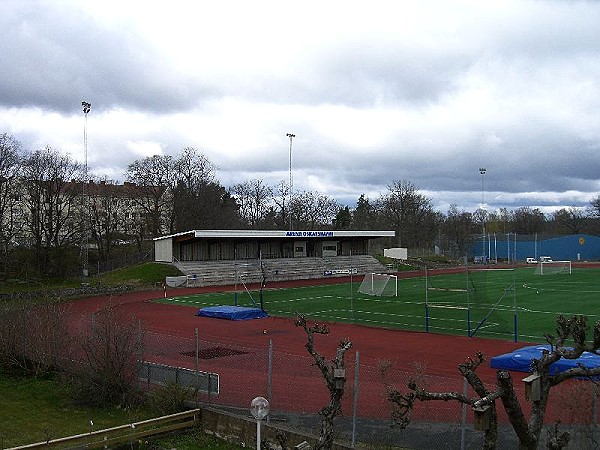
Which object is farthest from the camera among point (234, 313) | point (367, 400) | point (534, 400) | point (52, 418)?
point (234, 313)

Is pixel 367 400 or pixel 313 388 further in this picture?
pixel 313 388

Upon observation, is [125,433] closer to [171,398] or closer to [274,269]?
[171,398]

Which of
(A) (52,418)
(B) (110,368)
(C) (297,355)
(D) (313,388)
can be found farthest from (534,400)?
(C) (297,355)

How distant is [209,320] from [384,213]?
82.8m

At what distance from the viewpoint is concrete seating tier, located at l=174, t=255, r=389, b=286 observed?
56881 millimetres

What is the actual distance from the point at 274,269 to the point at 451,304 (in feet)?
87.2

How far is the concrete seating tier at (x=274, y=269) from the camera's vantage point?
56881 mm

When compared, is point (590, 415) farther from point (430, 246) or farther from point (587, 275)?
point (430, 246)

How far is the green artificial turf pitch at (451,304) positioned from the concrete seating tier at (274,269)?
349cm

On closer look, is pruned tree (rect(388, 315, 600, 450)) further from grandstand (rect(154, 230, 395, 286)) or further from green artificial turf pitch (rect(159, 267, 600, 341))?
grandstand (rect(154, 230, 395, 286))

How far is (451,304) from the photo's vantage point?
38094 mm

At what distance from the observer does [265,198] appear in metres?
104

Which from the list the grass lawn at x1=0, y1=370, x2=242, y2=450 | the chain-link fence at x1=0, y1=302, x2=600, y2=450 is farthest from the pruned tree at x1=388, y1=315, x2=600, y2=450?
the grass lawn at x1=0, y1=370, x2=242, y2=450

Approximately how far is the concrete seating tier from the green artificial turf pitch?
349 centimetres
